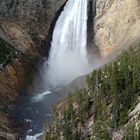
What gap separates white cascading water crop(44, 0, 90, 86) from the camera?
96.8 meters

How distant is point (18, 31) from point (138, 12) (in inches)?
736

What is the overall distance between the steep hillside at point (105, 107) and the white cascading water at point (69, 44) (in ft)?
88.1

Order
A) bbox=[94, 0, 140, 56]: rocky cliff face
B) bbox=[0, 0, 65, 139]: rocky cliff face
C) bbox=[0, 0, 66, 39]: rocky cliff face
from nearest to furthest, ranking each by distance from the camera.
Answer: bbox=[0, 0, 65, 139]: rocky cliff face, bbox=[94, 0, 140, 56]: rocky cliff face, bbox=[0, 0, 66, 39]: rocky cliff face

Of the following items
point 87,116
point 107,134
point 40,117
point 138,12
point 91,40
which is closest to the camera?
point 107,134

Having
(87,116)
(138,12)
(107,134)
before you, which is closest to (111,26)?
(138,12)

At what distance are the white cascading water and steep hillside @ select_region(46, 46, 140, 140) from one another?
2685 centimetres

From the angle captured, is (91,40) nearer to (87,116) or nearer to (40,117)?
(40,117)

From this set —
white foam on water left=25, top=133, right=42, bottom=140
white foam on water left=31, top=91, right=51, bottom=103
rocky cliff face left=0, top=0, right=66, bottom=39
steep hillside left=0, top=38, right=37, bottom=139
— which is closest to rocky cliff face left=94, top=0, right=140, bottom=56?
rocky cliff face left=0, top=0, right=66, bottom=39

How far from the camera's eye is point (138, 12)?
294 ft

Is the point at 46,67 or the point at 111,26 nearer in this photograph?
the point at 111,26

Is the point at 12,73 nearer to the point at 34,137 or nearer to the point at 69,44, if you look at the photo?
the point at 69,44

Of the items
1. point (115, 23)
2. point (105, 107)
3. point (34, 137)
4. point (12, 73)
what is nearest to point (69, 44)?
point (115, 23)

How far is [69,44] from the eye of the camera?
99938 mm

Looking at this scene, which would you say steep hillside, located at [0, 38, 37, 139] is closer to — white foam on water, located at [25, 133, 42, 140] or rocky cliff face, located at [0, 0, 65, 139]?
rocky cliff face, located at [0, 0, 65, 139]
